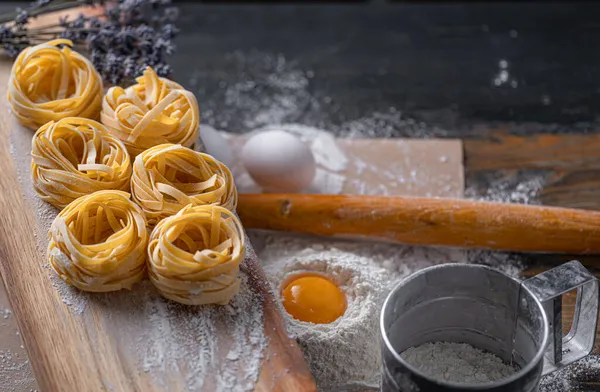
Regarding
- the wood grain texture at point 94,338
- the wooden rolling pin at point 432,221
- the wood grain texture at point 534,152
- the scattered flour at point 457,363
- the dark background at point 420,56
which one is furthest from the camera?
the dark background at point 420,56

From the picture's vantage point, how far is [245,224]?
6.08ft

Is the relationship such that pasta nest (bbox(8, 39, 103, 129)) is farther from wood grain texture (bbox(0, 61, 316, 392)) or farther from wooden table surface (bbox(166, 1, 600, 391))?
wooden table surface (bbox(166, 1, 600, 391))

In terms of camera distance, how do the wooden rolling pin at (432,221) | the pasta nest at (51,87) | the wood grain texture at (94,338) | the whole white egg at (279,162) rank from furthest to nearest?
the whole white egg at (279,162), the wooden rolling pin at (432,221), the pasta nest at (51,87), the wood grain texture at (94,338)

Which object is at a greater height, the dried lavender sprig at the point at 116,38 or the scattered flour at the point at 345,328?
the dried lavender sprig at the point at 116,38

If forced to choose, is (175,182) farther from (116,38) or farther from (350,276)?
(116,38)

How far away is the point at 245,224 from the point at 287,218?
0.34 ft

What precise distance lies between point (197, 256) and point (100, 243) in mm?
198

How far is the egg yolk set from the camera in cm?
152

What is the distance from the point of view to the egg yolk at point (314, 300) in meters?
1.52

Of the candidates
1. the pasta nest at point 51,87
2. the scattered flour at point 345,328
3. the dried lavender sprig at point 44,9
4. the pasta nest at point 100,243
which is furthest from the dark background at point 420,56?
the pasta nest at point 100,243

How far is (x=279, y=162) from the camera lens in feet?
6.36

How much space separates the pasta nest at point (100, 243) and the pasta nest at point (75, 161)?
80mm

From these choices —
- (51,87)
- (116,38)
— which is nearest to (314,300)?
(51,87)

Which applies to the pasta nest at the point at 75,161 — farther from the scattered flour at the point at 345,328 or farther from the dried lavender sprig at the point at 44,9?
the dried lavender sprig at the point at 44,9
